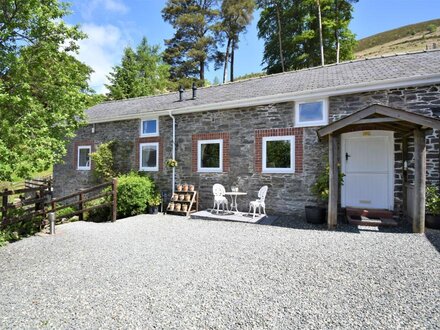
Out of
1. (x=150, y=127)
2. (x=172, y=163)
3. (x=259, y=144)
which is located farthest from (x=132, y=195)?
(x=259, y=144)

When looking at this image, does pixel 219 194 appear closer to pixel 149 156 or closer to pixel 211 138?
pixel 211 138

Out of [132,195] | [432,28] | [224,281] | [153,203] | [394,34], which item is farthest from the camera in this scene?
[394,34]

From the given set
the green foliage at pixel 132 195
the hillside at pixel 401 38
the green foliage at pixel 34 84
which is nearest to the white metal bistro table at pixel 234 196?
the green foliage at pixel 132 195

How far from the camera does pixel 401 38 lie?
54125mm

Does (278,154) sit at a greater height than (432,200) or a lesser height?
greater

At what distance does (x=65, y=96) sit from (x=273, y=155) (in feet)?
20.2

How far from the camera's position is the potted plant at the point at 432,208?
21.0ft

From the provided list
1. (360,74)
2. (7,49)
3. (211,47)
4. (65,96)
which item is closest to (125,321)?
(65,96)

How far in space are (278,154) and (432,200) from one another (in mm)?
4159

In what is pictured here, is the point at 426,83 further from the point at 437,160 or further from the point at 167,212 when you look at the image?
the point at 167,212

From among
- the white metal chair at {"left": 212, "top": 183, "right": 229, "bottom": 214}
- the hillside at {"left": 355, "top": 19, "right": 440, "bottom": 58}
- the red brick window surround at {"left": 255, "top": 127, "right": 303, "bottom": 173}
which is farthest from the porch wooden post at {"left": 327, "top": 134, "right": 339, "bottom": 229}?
the hillside at {"left": 355, "top": 19, "right": 440, "bottom": 58}

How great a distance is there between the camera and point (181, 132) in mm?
10445

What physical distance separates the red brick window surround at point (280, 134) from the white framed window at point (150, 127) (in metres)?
4.44

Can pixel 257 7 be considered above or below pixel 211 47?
above
